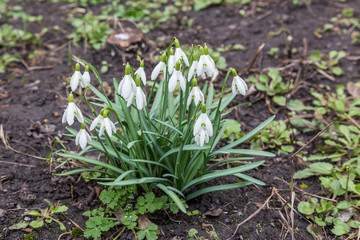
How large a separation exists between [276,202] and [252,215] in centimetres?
27

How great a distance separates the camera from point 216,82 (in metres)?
4.05

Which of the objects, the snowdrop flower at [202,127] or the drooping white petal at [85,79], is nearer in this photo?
the snowdrop flower at [202,127]

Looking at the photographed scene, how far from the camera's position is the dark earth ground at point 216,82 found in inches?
97.7

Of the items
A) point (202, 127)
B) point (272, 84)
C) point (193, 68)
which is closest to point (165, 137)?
point (202, 127)

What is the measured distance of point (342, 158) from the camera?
10.2 feet

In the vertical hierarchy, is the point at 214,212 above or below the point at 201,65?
below

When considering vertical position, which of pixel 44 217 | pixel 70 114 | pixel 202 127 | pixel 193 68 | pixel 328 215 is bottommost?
pixel 328 215

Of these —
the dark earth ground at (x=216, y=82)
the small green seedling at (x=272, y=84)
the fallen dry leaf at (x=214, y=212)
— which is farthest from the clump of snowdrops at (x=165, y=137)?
the small green seedling at (x=272, y=84)

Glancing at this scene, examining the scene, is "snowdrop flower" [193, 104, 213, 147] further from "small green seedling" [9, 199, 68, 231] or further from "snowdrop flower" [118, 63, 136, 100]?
"small green seedling" [9, 199, 68, 231]

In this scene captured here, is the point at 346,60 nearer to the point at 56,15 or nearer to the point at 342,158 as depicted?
the point at 342,158

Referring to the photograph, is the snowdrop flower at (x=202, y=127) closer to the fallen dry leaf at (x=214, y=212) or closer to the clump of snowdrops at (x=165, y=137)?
the clump of snowdrops at (x=165, y=137)

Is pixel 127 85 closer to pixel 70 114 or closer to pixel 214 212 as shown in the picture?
pixel 70 114

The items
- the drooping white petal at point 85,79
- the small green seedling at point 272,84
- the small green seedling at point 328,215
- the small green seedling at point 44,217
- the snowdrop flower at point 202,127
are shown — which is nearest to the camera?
the snowdrop flower at point 202,127

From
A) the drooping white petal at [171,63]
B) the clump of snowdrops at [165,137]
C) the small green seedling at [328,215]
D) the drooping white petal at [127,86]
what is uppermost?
the drooping white petal at [171,63]
